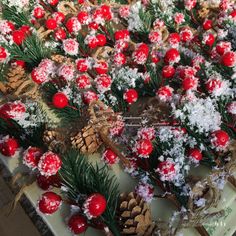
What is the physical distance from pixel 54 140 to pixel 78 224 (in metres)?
0.20

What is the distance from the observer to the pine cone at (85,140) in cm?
81

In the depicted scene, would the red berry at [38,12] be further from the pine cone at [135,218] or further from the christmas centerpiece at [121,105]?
the pine cone at [135,218]

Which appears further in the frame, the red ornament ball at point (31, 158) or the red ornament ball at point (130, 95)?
the red ornament ball at point (130, 95)

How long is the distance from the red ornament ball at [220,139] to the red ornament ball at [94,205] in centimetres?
26

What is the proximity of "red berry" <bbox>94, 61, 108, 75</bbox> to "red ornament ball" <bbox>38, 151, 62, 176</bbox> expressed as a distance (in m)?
0.29

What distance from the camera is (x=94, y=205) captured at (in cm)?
68

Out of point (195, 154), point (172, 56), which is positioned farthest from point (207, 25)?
point (195, 154)

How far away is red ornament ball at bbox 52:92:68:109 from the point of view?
2.84 ft

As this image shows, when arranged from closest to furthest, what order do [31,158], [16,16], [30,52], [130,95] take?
[31,158] < [130,95] < [30,52] < [16,16]

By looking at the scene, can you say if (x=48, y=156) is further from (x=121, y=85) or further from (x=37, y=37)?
(x=37, y=37)

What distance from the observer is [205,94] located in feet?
2.95

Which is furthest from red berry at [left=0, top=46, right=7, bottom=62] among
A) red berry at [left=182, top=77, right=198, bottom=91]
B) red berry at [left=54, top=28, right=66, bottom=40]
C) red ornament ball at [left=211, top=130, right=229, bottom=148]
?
red ornament ball at [left=211, top=130, right=229, bottom=148]

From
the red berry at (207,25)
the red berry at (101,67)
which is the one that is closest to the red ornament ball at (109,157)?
the red berry at (101,67)

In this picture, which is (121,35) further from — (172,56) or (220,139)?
(220,139)
